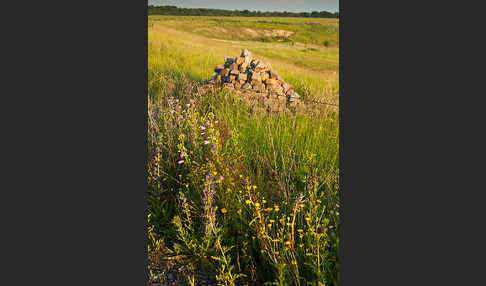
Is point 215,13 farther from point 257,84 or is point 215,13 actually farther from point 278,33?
point 257,84

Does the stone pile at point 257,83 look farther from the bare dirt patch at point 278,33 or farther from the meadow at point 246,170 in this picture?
the bare dirt patch at point 278,33

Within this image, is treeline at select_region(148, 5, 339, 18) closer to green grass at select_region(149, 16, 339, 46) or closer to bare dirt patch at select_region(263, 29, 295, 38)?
green grass at select_region(149, 16, 339, 46)

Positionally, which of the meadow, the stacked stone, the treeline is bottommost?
the meadow

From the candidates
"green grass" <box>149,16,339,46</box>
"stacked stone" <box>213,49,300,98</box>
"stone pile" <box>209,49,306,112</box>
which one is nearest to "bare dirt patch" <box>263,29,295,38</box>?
"green grass" <box>149,16,339,46</box>

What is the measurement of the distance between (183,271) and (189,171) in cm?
107

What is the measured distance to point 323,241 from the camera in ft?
7.34

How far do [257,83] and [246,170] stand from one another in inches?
114

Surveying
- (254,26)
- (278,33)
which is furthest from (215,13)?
A: (278,33)

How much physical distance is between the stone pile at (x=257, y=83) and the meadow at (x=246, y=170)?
178mm

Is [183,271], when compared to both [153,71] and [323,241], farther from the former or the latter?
[153,71]

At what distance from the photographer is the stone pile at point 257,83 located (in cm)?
381

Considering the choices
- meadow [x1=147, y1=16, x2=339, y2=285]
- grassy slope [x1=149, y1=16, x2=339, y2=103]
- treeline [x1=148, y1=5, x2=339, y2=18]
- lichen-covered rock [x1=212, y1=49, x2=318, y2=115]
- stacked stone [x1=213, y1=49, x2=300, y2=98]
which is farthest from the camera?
stacked stone [x1=213, y1=49, x2=300, y2=98]

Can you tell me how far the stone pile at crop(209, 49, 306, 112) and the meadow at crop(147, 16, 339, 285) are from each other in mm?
178

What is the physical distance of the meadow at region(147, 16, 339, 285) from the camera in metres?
2.28
